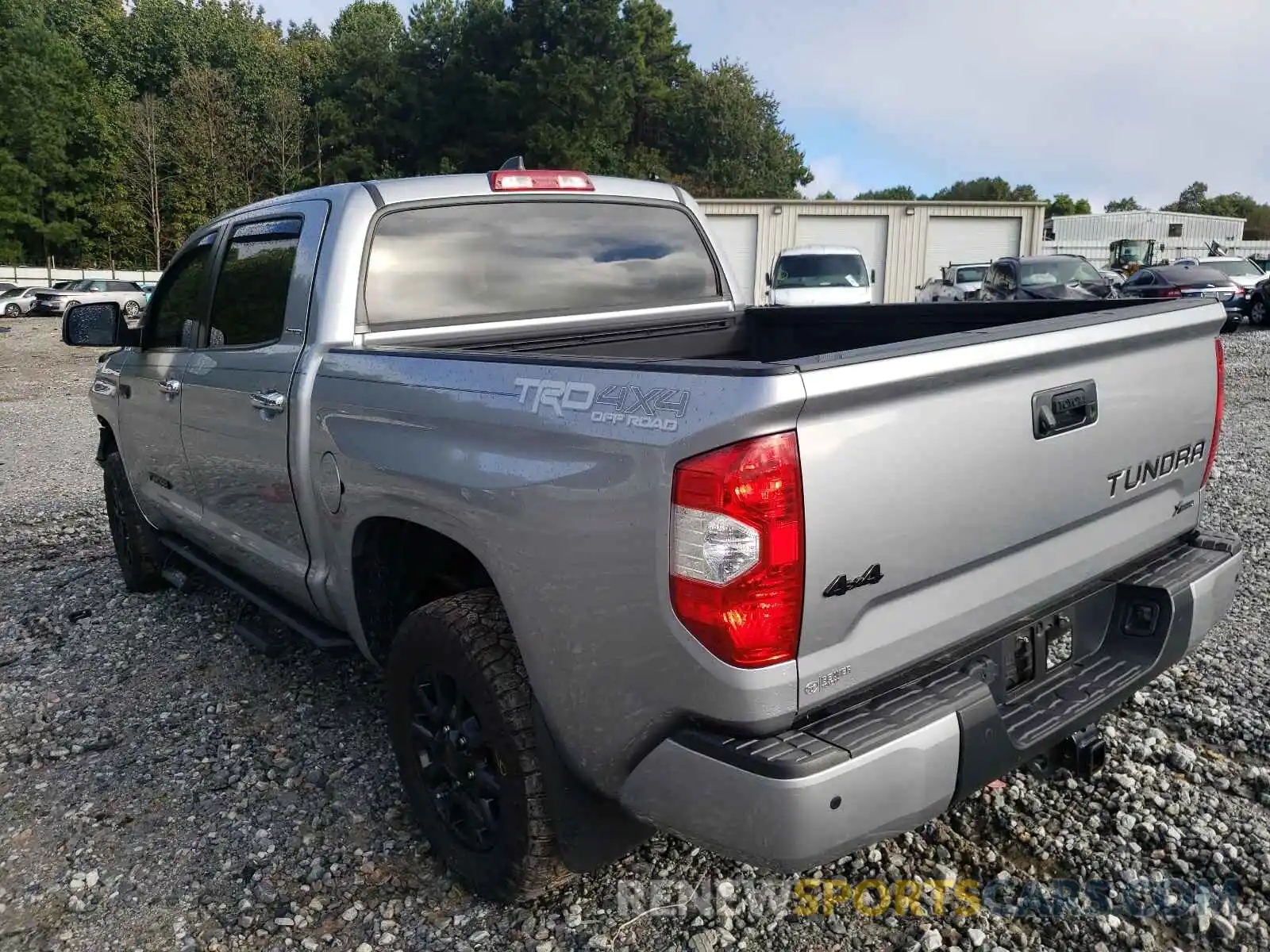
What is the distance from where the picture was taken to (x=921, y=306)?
3.49 metres

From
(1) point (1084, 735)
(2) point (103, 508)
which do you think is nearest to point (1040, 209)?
(2) point (103, 508)

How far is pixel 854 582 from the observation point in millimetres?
1955

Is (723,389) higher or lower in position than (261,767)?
higher

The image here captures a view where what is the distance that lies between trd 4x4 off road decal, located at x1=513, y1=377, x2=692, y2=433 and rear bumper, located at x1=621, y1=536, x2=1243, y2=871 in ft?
2.08

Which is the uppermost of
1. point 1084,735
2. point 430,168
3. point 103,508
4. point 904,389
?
point 430,168

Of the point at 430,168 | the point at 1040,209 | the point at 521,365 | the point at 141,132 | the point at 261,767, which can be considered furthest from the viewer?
the point at 430,168

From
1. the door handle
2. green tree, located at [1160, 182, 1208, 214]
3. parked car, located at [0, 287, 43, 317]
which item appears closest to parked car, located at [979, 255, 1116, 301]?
the door handle

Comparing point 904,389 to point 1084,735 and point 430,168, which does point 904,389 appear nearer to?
point 1084,735

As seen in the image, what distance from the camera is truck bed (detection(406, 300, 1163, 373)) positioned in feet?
10.1

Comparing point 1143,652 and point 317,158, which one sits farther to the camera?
point 317,158

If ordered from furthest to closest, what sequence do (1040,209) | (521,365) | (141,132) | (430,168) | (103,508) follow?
(430,168)
(141,132)
(1040,209)
(103,508)
(521,365)

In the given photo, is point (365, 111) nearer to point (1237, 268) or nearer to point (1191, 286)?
point (1237, 268)

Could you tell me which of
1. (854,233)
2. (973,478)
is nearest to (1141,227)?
(854,233)

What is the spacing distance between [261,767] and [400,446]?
1.52 m
